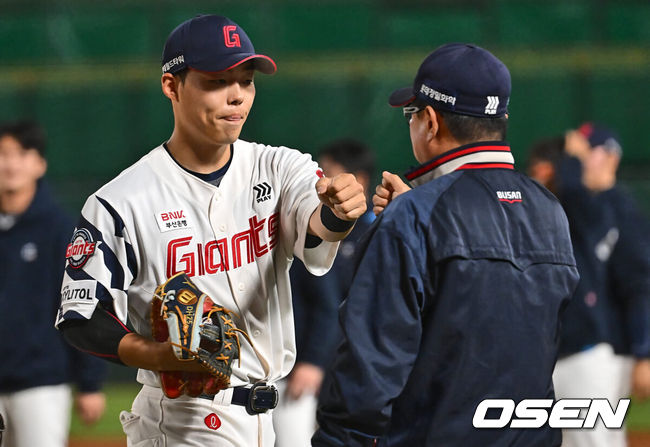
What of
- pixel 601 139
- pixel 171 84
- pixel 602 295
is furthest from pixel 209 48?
pixel 601 139

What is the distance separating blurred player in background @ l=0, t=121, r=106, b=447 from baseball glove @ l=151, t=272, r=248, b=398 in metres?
2.32

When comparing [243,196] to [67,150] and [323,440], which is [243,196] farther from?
[67,150]

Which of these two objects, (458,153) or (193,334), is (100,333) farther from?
(458,153)

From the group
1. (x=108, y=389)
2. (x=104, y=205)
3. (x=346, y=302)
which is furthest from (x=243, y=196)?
(x=108, y=389)

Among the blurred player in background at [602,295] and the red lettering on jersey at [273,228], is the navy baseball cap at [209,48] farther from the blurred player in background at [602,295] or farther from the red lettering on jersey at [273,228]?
the blurred player in background at [602,295]

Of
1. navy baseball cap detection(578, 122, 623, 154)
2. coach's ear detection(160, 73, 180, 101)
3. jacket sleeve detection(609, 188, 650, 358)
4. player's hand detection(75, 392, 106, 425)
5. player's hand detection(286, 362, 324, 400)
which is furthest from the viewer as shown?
navy baseball cap detection(578, 122, 623, 154)

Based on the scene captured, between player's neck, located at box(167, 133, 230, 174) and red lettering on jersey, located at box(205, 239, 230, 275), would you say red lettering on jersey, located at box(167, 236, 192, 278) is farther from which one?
player's neck, located at box(167, 133, 230, 174)

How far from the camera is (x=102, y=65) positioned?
11953mm

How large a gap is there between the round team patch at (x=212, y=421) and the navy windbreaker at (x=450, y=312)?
55 centimetres

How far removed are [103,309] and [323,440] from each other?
0.84 meters

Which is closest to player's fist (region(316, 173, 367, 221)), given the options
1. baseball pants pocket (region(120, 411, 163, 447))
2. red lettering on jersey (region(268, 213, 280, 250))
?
red lettering on jersey (region(268, 213, 280, 250))

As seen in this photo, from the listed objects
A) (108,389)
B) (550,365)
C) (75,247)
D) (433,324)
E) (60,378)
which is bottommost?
(108,389)

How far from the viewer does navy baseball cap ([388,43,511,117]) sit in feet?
9.06

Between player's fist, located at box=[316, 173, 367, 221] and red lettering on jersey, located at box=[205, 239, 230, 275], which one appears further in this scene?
red lettering on jersey, located at box=[205, 239, 230, 275]
